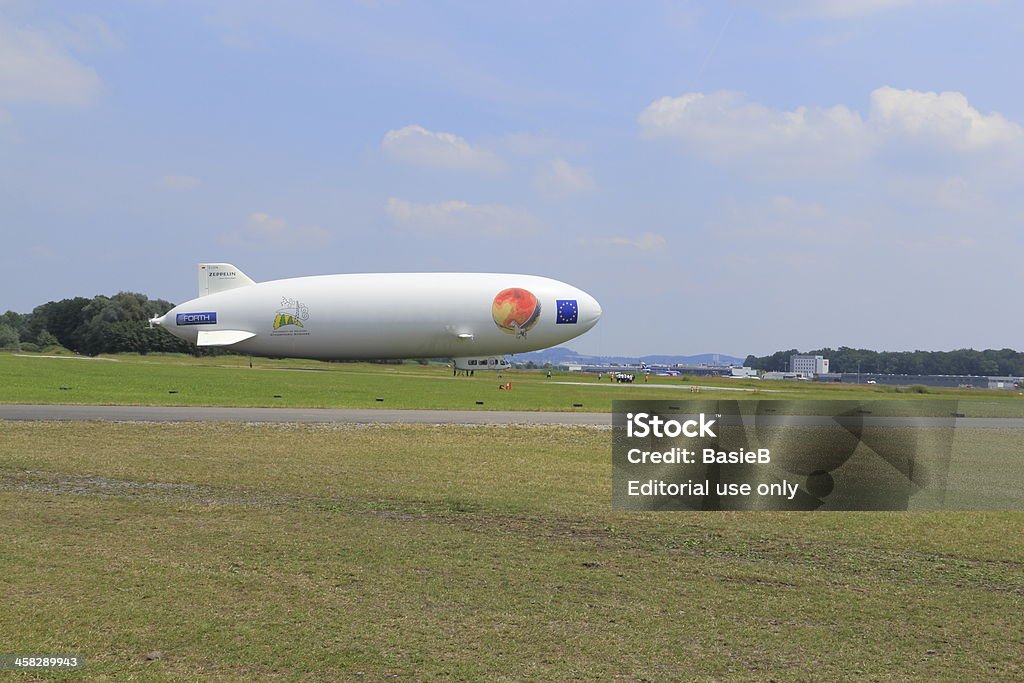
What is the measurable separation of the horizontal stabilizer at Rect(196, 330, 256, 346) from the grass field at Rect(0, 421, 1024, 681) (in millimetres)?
29750

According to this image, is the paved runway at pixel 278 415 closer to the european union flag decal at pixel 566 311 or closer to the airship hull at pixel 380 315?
the airship hull at pixel 380 315

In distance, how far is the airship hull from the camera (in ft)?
146

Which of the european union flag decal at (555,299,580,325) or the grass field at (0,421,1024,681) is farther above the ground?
the european union flag decal at (555,299,580,325)

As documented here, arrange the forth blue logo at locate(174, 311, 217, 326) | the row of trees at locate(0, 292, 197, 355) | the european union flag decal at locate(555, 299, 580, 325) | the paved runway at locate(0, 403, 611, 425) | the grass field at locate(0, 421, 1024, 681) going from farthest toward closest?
the row of trees at locate(0, 292, 197, 355) < the european union flag decal at locate(555, 299, 580, 325) < the forth blue logo at locate(174, 311, 217, 326) < the paved runway at locate(0, 403, 611, 425) < the grass field at locate(0, 421, 1024, 681)

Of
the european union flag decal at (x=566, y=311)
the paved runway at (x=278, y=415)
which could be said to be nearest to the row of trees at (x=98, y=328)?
the european union flag decal at (x=566, y=311)

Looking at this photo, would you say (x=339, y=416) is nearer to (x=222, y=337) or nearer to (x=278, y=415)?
(x=278, y=415)

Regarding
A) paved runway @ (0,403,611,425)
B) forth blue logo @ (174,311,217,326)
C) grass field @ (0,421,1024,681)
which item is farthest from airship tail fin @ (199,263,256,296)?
grass field @ (0,421,1024,681)

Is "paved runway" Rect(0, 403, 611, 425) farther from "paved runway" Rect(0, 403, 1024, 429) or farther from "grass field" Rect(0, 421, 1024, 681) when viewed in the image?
"grass field" Rect(0, 421, 1024, 681)

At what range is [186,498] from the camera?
13898 millimetres

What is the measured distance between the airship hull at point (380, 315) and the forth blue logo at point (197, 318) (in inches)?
2.2

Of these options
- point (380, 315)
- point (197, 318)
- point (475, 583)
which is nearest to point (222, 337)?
point (197, 318)

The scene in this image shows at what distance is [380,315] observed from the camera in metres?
44.3

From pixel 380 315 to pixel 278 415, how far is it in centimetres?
1445

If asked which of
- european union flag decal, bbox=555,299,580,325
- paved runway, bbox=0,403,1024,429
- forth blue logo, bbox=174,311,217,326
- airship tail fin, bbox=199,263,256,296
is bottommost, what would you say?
paved runway, bbox=0,403,1024,429
